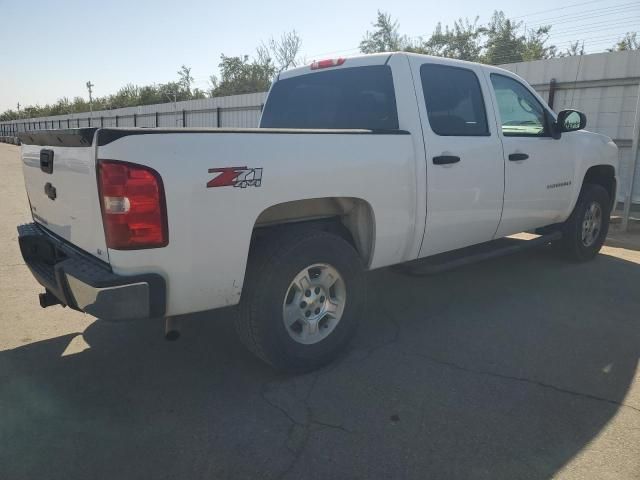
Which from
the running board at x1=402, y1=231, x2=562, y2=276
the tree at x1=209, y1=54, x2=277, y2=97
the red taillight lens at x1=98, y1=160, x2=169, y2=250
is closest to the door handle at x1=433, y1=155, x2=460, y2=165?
the running board at x1=402, y1=231, x2=562, y2=276

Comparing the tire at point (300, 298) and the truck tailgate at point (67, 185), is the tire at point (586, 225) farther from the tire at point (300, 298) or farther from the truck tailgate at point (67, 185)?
the truck tailgate at point (67, 185)

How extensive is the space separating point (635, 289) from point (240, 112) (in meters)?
15.6

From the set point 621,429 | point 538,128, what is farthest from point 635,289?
point 621,429

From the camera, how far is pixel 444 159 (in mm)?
3631

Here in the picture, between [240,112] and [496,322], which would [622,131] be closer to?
[496,322]

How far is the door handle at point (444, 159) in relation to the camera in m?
3.59

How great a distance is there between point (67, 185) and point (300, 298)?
148 cm

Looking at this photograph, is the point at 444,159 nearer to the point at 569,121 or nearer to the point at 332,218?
the point at 332,218

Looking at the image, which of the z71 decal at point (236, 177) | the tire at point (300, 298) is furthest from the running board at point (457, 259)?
the z71 decal at point (236, 177)

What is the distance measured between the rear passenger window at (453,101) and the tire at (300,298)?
4.37 feet

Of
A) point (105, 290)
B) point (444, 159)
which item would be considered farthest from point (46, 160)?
point (444, 159)

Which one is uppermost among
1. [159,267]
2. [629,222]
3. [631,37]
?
[631,37]

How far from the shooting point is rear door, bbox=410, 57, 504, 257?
3656 millimetres

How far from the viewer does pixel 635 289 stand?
5.02 m
